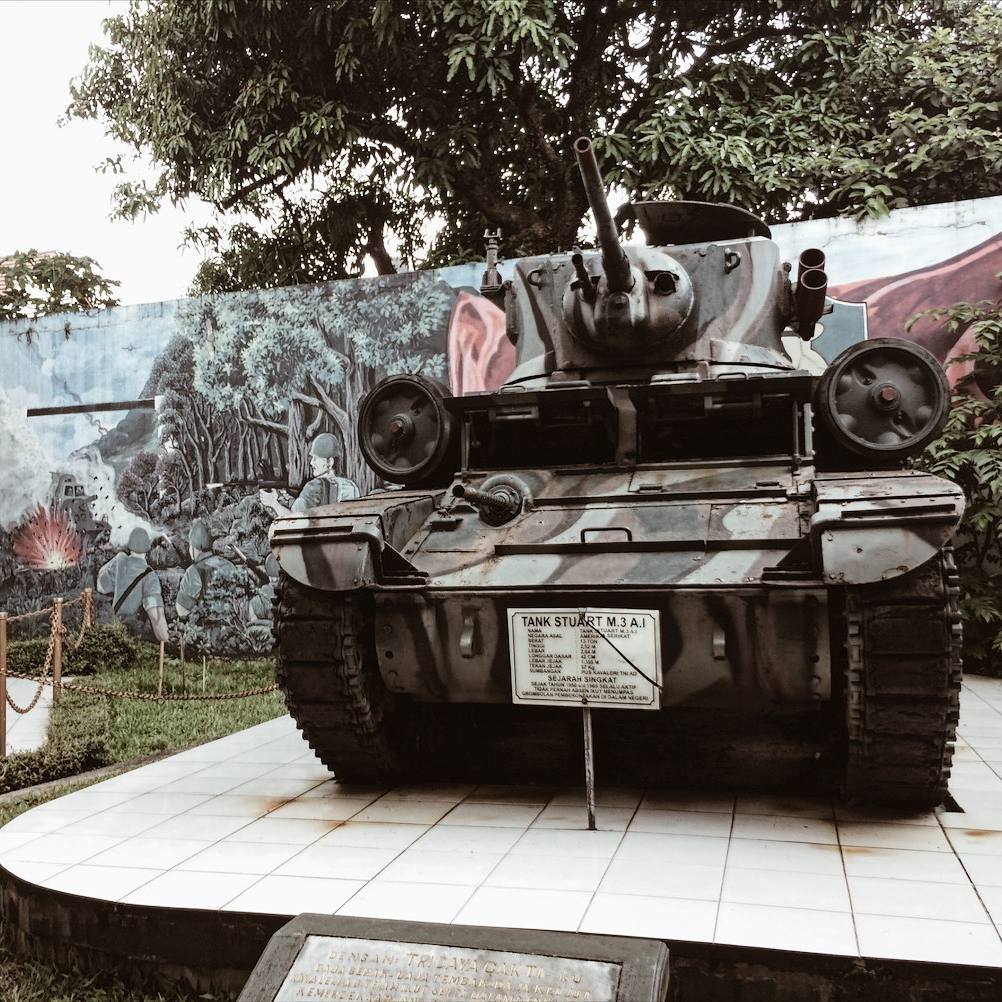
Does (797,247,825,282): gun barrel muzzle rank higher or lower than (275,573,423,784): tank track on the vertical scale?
higher

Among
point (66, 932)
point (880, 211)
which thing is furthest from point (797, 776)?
point (880, 211)

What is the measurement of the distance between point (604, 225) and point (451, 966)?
3.67 m

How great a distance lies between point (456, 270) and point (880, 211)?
156 inches

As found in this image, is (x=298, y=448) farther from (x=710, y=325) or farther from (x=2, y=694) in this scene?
(x=710, y=325)

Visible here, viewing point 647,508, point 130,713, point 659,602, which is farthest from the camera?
point 130,713

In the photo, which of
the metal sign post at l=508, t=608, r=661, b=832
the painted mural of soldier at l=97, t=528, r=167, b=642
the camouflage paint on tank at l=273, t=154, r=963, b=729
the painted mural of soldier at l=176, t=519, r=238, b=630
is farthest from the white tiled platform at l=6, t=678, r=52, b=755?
the metal sign post at l=508, t=608, r=661, b=832

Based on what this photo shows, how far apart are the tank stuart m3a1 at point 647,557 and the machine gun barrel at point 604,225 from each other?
0.02 metres

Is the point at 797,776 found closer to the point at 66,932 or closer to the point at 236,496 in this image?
the point at 66,932

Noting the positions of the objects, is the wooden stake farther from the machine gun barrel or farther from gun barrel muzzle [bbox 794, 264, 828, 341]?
gun barrel muzzle [bbox 794, 264, 828, 341]

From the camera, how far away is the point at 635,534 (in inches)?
188

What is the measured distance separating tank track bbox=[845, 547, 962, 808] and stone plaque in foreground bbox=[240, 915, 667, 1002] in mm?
2046

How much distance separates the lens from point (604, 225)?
5.16 m

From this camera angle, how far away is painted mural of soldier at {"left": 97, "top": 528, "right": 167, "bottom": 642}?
37.8ft

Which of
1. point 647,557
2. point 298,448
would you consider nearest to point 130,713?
point 298,448
